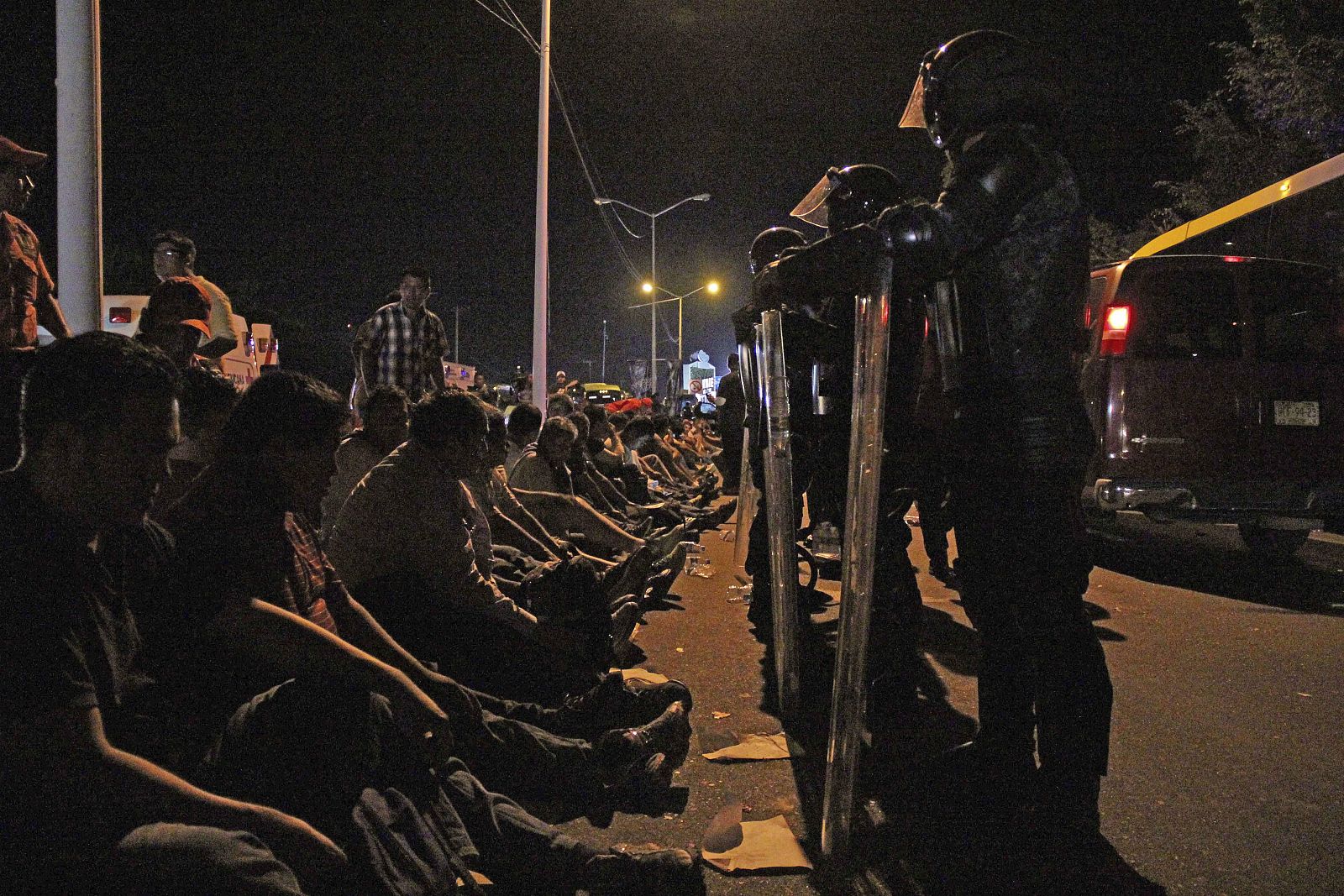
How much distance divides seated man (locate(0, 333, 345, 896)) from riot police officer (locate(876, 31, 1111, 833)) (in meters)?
1.92

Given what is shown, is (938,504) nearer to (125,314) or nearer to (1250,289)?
(1250,289)

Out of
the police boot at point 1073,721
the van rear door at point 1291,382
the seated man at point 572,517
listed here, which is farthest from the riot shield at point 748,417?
the van rear door at point 1291,382

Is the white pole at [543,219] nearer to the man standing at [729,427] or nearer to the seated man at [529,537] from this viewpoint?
the man standing at [729,427]

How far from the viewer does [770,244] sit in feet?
16.2

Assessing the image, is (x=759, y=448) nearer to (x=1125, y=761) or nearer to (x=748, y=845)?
(x=1125, y=761)

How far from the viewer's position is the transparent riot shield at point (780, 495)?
3.56 meters

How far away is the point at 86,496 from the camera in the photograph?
65.6 inches

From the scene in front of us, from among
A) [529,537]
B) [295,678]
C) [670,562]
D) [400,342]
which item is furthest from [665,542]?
[295,678]

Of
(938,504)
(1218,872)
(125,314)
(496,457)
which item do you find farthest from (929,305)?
(125,314)

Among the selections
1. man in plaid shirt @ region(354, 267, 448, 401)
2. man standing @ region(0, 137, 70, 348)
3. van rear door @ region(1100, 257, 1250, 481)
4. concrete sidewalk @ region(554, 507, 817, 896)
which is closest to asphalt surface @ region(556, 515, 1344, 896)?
concrete sidewalk @ region(554, 507, 817, 896)

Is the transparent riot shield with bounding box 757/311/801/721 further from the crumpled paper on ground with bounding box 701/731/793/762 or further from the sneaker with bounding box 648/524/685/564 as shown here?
the sneaker with bounding box 648/524/685/564

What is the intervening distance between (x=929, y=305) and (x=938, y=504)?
135 centimetres

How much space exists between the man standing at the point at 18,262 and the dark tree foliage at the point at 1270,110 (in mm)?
12151

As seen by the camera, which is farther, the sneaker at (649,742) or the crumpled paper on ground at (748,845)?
the sneaker at (649,742)
